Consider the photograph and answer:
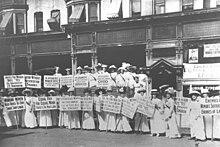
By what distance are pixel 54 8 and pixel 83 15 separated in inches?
14.9

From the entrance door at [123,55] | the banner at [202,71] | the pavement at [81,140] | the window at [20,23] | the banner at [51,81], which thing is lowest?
the pavement at [81,140]

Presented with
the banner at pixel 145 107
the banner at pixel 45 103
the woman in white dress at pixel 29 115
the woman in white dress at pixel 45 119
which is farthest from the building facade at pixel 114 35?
the woman in white dress at pixel 45 119

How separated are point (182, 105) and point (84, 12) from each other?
1474mm

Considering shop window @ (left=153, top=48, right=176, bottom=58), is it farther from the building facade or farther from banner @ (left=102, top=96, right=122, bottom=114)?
banner @ (left=102, top=96, right=122, bottom=114)

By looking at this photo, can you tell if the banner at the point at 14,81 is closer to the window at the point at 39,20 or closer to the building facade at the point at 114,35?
the building facade at the point at 114,35

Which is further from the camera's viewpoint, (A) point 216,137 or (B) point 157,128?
(B) point 157,128

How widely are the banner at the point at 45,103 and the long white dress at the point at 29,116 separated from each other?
0.40ft

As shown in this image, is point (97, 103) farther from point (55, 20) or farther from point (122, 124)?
point (55, 20)

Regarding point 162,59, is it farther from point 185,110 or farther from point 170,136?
point 170,136

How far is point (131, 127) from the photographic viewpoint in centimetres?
396

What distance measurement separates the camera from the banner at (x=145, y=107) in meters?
3.54

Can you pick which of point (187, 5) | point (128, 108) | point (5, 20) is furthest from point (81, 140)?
point (187, 5)

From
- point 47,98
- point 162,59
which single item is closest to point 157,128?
point 162,59

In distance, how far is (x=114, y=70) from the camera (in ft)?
11.6
